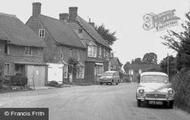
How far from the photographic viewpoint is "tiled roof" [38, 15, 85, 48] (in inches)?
2359

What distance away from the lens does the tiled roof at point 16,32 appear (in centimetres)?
4823

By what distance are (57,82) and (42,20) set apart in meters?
12.6

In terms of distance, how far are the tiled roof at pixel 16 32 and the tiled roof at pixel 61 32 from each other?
544 centimetres

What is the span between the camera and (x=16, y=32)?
168 ft

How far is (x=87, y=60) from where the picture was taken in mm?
68188

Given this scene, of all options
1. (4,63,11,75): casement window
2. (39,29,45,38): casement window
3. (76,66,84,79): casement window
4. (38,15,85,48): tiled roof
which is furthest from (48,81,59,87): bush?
(76,66,84,79): casement window

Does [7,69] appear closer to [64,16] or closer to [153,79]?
[153,79]

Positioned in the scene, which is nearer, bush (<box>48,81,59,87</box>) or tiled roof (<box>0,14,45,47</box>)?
tiled roof (<box>0,14,45,47</box>)

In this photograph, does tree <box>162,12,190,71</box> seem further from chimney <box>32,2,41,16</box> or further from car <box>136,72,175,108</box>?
chimney <box>32,2,41,16</box>

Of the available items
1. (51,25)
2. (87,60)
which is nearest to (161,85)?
(51,25)

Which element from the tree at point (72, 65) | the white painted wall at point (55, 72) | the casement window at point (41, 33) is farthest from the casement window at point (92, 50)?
the white painted wall at point (55, 72)

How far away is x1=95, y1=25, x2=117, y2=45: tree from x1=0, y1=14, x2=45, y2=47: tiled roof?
4509 cm

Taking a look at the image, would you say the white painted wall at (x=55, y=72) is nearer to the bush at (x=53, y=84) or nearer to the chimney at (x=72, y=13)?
the bush at (x=53, y=84)

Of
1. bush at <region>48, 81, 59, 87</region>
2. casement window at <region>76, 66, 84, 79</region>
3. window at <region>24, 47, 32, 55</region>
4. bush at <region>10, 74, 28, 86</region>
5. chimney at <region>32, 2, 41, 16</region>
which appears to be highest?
chimney at <region>32, 2, 41, 16</region>
